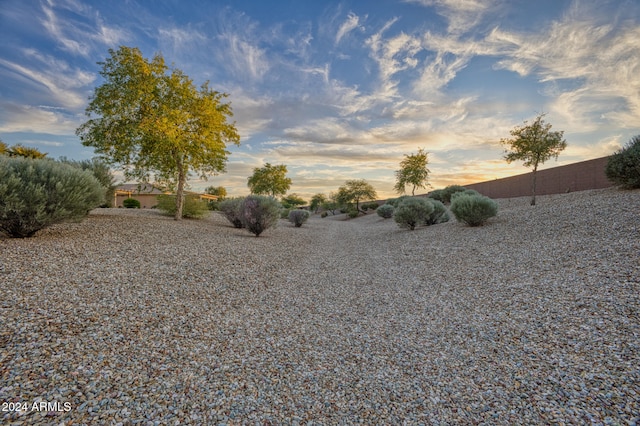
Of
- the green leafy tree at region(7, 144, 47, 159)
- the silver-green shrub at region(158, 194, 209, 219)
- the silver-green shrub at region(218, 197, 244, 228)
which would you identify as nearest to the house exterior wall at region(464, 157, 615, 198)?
the silver-green shrub at region(218, 197, 244, 228)

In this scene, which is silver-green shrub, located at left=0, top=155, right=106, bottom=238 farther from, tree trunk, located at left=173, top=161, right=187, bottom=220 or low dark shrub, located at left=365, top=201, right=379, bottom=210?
low dark shrub, located at left=365, top=201, right=379, bottom=210

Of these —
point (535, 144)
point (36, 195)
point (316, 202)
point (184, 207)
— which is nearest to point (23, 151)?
point (184, 207)

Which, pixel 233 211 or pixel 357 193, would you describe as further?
pixel 357 193

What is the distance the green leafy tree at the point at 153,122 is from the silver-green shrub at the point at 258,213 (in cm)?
363

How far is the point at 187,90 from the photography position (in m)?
14.0

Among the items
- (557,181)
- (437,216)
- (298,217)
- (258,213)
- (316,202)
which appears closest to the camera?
(258,213)

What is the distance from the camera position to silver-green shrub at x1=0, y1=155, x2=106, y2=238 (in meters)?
7.01

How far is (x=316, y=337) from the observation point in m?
4.41

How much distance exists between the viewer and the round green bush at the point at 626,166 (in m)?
12.0

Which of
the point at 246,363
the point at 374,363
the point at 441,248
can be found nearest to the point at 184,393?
the point at 246,363

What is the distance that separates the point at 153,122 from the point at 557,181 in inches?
983

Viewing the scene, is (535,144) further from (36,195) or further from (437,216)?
(36,195)

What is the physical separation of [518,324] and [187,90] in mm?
15376

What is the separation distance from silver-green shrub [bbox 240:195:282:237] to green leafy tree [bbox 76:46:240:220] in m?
3.63
